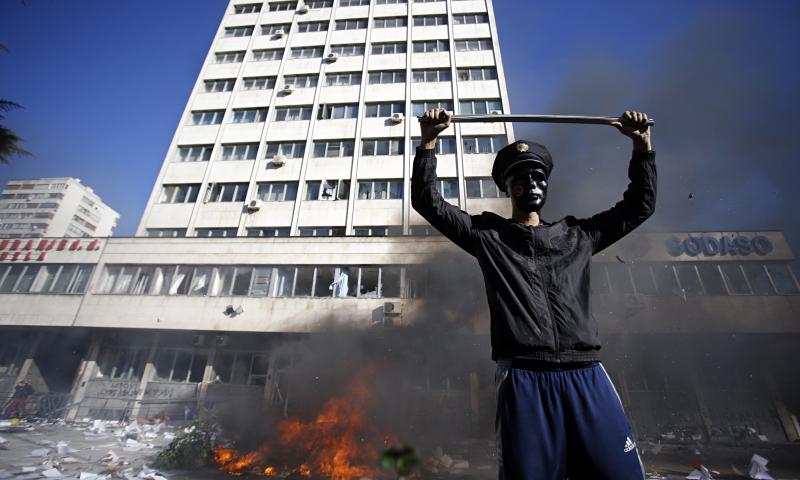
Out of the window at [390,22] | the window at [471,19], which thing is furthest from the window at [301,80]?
the window at [471,19]

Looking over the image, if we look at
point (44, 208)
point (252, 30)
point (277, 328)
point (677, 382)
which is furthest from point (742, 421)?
point (44, 208)

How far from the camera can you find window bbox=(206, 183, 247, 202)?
65.4 feet

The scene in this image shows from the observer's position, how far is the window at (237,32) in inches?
1054

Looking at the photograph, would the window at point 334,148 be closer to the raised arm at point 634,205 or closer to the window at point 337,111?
the window at point 337,111

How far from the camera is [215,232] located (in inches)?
747

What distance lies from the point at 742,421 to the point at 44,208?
120247 millimetres

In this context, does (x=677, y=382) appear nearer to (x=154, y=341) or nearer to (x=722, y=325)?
(x=722, y=325)

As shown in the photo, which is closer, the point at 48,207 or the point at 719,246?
the point at 719,246

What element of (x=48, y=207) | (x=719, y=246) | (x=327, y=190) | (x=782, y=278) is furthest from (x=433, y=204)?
(x=48, y=207)

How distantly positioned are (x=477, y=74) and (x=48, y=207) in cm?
10710

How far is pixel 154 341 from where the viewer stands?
50.9ft

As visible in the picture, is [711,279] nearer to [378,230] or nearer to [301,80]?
[378,230]

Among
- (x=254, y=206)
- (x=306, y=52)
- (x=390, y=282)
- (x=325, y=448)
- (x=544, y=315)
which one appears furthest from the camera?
(x=306, y=52)

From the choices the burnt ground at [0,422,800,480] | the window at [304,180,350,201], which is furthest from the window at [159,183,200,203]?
the burnt ground at [0,422,800,480]
